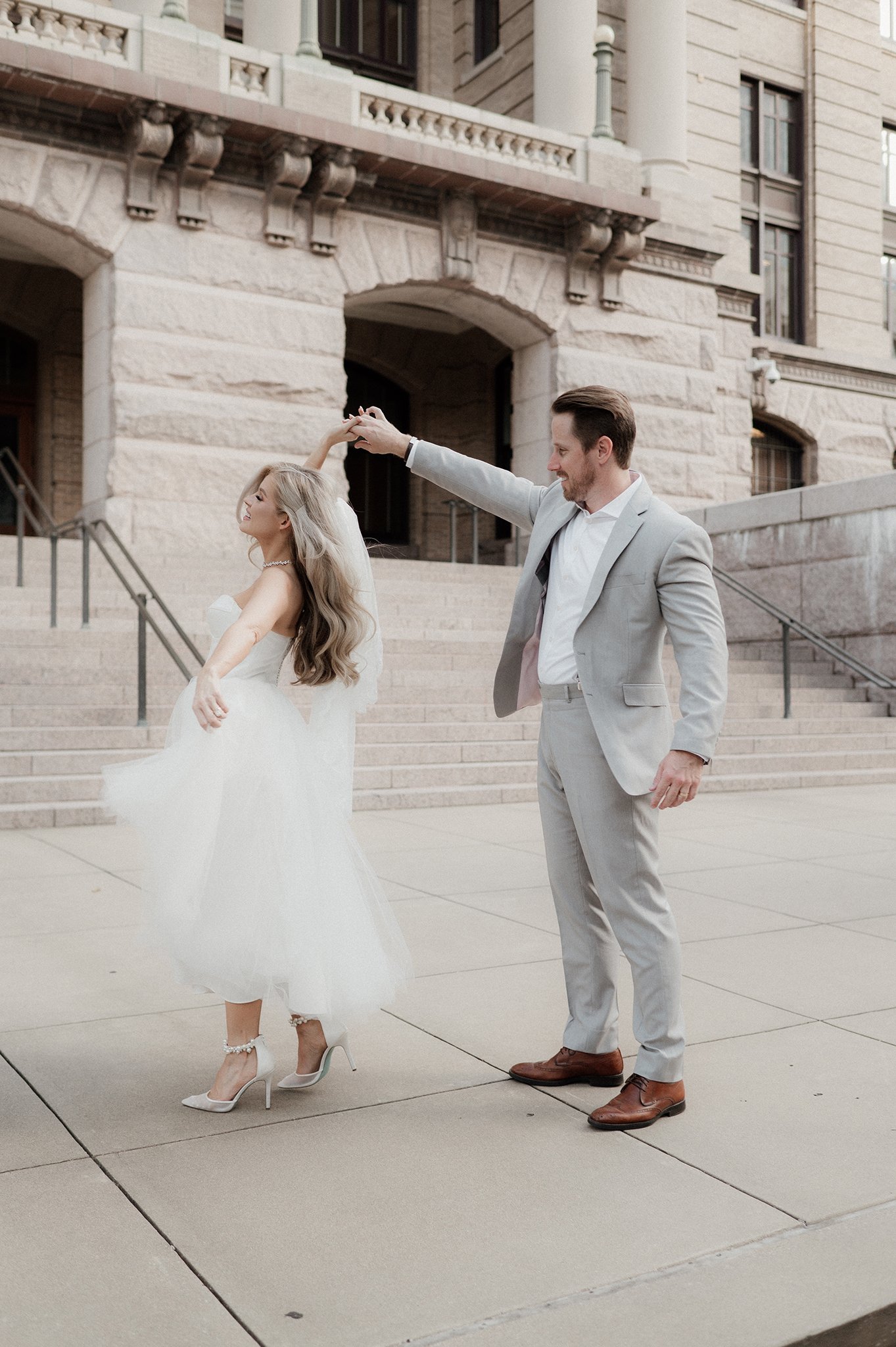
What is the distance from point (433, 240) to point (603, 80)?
3829mm

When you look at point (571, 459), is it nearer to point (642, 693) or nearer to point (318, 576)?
point (642, 693)

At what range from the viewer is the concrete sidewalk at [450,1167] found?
2359mm

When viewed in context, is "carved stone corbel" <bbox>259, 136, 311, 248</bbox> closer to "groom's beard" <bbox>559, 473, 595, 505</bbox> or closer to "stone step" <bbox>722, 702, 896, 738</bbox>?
"stone step" <bbox>722, 702, 896, 738</bbox>

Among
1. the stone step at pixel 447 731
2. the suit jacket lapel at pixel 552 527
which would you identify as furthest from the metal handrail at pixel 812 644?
the suit jacket lapel at pixel 552 527

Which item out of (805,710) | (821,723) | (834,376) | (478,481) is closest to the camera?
(478,481)

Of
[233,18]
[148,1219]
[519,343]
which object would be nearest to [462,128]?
[519,343]

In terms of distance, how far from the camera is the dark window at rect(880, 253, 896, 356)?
2580 centimetres

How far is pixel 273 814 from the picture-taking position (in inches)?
136

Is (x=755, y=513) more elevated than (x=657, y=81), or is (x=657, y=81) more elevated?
(x=657, y=81)

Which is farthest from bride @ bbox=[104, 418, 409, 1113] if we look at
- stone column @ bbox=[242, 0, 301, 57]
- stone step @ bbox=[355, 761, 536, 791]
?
stone column @ bbox=[242, 0, 301, 57]

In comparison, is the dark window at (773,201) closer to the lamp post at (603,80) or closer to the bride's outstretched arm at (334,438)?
the lamp post at (603,80)

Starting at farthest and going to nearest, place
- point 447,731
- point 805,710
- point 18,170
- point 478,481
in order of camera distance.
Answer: point 18,170 → point 805,710 → point 447,731 → point 478,481

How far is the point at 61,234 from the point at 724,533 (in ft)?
31.0

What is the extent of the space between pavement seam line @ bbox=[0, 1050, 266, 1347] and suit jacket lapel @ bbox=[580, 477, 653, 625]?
186 centimetres
